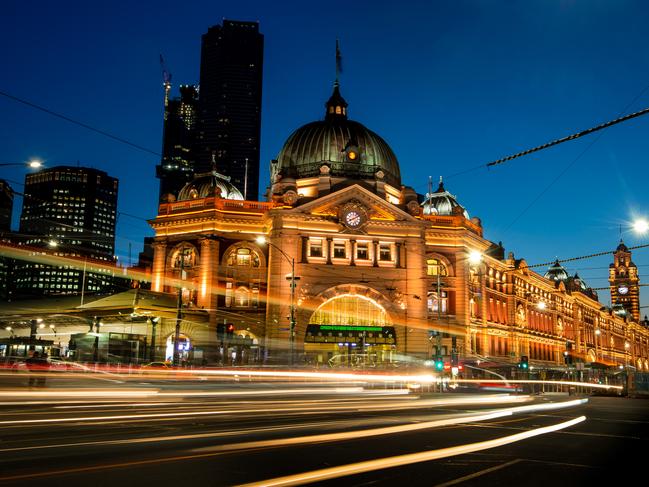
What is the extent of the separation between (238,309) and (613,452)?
57.5 metres

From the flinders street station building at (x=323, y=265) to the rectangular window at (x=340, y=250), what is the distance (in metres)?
0.22

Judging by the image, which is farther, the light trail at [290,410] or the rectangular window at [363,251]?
the rectangular window at [363,251]

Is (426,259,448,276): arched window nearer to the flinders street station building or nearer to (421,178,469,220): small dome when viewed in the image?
the flinders street station building

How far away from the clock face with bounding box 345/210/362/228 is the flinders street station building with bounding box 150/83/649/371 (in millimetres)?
105

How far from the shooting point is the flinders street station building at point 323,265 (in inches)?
2677

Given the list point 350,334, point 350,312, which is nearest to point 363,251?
point 350,312

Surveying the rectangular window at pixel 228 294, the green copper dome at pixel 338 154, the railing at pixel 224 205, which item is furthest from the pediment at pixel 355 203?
the rectangular window at pixel 228 294

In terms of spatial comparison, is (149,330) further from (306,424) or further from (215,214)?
(306,424)

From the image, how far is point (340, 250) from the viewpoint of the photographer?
71.1m

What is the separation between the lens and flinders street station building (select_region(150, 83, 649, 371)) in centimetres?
6800

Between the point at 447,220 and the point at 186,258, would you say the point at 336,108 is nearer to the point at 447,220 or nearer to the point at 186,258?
the point at 447,220

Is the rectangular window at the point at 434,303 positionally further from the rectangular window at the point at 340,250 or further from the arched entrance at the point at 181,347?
the arched entrance at the point at 181,347

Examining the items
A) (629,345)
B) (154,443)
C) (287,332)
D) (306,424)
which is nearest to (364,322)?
(287,332)

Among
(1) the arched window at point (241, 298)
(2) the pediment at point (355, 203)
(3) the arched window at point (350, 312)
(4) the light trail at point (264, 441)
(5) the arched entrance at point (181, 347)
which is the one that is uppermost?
(2) the pediment at point (355, 203)
